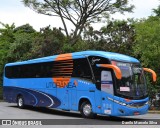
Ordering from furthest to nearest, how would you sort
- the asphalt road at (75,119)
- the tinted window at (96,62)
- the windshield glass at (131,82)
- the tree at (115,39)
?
the tree at (115,39) < the tinted window at (96,62) < the windshield glass at (131,82) < the asphalt road at (75,119)

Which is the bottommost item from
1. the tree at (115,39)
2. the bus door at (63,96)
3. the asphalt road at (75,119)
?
the asphalt road at (75,119)

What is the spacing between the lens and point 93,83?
59.3 feet

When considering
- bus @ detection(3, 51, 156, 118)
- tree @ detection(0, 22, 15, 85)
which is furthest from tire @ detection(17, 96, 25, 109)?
tree @ detection(0, 22, 15, 85)

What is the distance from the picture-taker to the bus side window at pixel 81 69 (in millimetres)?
18447

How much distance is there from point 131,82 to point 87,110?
111 inches

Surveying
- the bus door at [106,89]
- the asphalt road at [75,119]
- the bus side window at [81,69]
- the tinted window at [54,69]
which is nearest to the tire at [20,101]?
the tinted window at [54,69]

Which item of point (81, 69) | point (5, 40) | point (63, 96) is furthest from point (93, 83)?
point (5, 40)

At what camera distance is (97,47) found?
112 ft

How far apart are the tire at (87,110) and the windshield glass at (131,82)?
2.09 m

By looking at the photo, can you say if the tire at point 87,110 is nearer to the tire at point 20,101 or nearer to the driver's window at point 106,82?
the driver's window at point 106,82

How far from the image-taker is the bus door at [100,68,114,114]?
17.2 meters

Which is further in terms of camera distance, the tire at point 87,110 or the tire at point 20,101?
the tire at point 20,101

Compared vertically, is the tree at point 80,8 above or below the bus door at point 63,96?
above

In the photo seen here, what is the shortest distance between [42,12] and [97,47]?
14295 millimetres
